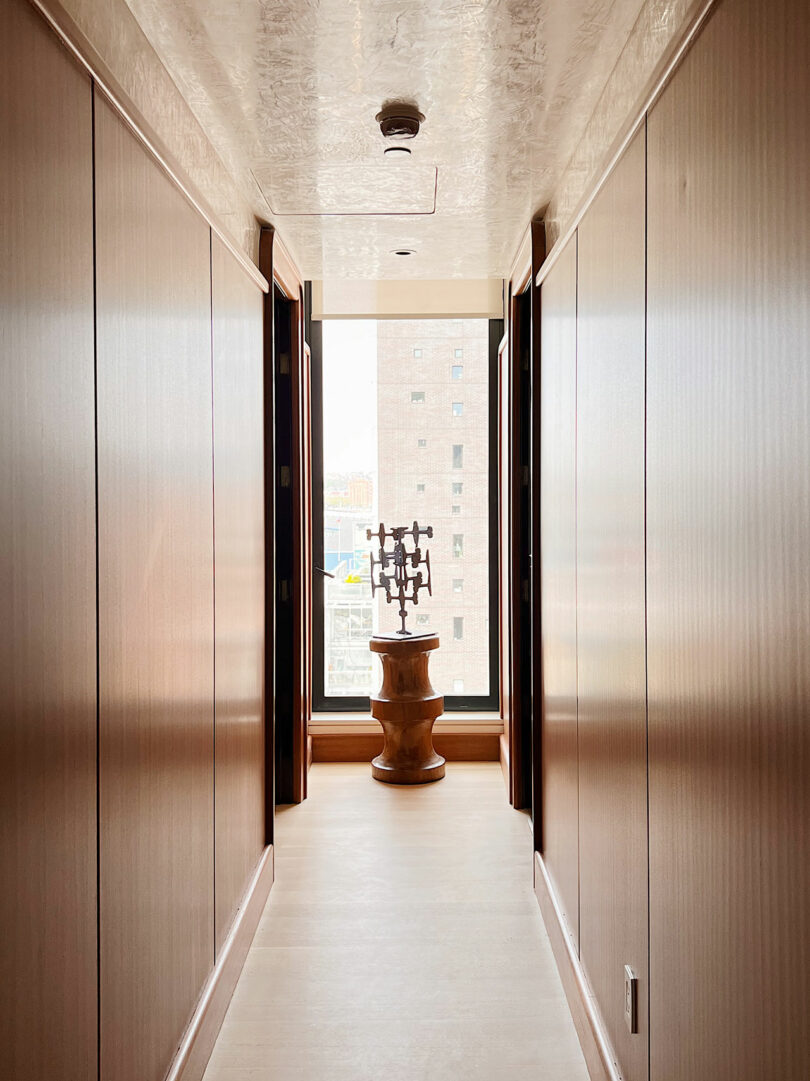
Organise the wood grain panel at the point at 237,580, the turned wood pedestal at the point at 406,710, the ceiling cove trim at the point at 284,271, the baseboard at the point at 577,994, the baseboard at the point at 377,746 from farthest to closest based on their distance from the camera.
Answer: the baseboard at the point at 377,746 → the turned wood pedestal at the point at 406,710 → the ceiling cove trim at the point at 284,271 → the wood grain panel at the point at 237,580 → the baseboard at the point at 577,994

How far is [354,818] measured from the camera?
13.4 feet

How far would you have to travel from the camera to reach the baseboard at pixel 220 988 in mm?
2047

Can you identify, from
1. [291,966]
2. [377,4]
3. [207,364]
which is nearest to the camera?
[377,4]

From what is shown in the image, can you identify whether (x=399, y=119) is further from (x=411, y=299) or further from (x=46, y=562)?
(x=411, y=299)

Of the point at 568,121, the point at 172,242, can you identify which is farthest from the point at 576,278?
the point at 172,242

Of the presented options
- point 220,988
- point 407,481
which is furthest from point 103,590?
point 407,481

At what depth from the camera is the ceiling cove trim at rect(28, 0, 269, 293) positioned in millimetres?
1289

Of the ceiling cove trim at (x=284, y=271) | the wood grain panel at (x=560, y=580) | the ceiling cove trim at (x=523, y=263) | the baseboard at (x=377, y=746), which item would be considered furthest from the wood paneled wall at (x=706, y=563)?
the baseboard at (x=377, y=746)

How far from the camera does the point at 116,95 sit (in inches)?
62.2

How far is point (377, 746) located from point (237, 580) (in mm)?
2491

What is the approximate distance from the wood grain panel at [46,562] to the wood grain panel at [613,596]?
1.01m

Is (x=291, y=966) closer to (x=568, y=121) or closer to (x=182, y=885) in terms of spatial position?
(x=182, y=885)

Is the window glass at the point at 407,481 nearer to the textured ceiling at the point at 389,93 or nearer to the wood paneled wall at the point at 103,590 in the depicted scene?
the textured ceiling at the point at 389,93

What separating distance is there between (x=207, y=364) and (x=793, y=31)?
1.69m
